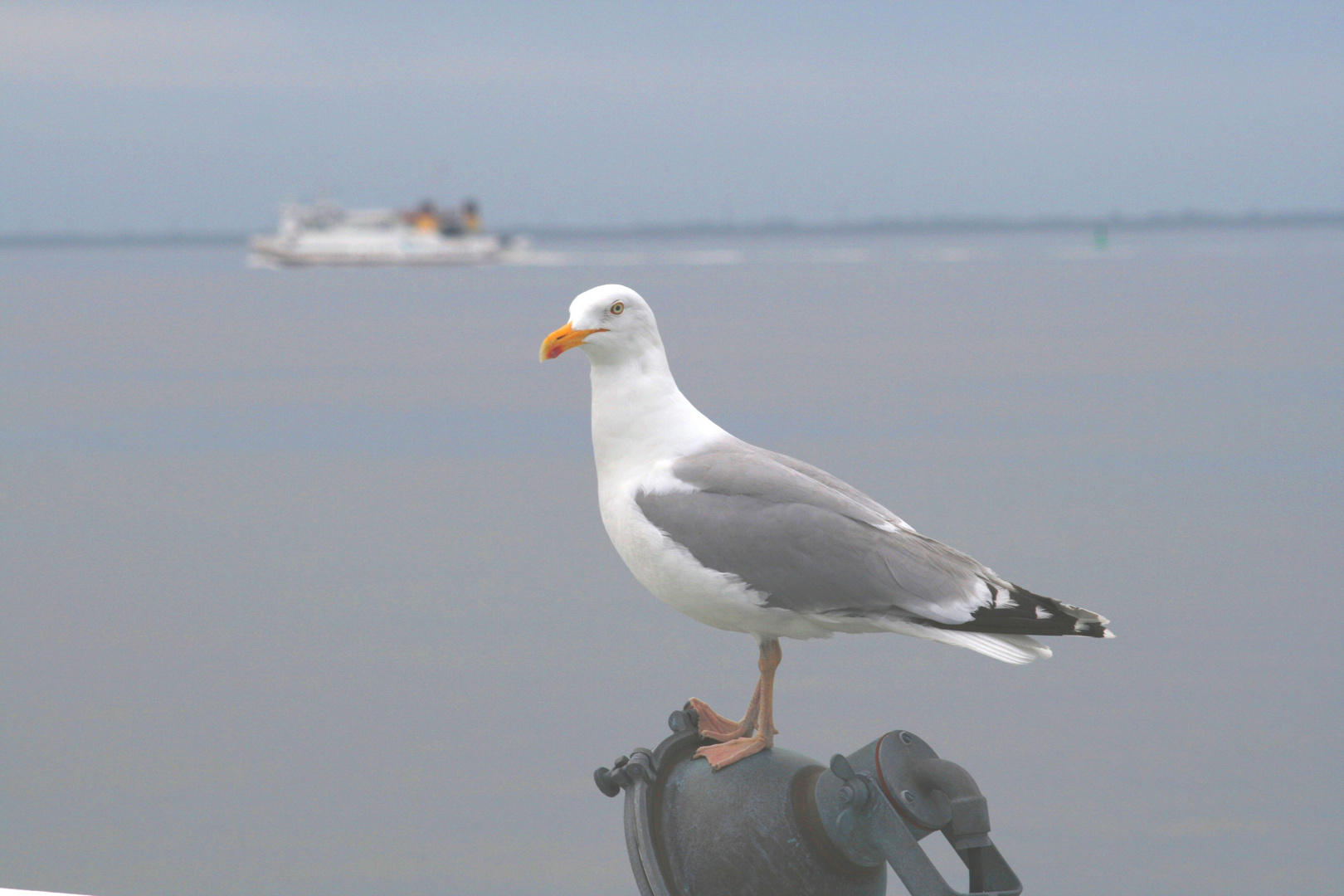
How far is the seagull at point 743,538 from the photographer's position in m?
3.52

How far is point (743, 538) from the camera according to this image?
3.63 metres

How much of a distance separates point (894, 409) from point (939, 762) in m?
15.3

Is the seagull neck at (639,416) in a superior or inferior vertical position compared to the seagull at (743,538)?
superior

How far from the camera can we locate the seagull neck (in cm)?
372

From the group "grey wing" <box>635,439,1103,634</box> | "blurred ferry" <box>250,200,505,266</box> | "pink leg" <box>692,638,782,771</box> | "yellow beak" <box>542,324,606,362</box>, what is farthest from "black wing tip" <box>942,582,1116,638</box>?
"blurred ferry" <box>250,200,505,266</box>

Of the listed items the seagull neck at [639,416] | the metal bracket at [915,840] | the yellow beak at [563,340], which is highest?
the yellow beak at [563,340]

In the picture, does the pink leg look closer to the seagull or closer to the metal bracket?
the seagull

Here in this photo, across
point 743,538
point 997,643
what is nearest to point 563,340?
point 743,538

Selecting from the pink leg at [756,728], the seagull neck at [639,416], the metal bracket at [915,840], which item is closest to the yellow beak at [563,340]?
the seagull neck at [639,416]

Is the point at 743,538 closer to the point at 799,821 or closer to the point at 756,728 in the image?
the point at 756,728

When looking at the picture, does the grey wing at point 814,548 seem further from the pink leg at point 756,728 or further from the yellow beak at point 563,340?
the yellow beak at point 563,340

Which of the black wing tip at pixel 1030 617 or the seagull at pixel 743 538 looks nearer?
the black wing tip at pixel 1030 617

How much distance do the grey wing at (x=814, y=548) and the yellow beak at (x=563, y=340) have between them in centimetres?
41

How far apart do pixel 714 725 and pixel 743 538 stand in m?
0.57
